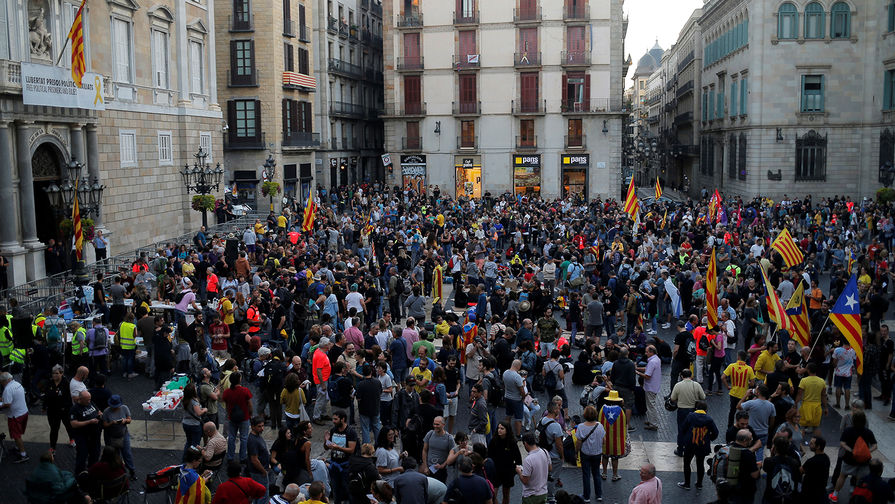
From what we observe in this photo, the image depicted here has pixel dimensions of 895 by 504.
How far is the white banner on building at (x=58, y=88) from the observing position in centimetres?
2173

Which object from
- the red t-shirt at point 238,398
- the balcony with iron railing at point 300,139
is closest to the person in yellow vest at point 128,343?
the red t-shirt at point 238,398

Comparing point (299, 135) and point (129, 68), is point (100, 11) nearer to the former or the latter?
point (129, 68)

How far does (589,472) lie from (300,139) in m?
39.4

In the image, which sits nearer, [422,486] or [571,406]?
[422,486]

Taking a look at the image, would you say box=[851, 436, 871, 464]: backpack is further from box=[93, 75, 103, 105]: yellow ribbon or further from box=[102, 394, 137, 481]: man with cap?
box=[93, 75, 103, 105]: yellow ribbon

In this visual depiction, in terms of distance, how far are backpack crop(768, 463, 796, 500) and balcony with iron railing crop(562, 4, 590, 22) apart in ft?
147

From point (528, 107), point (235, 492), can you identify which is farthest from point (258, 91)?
point (235, 492)

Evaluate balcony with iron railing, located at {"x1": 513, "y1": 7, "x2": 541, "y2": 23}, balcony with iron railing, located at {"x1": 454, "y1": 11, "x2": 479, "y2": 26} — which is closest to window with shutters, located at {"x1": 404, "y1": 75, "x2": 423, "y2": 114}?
balcony with iron railing, located at {"x1": 454, "y1": 11, "x2": 479, "y2": 26}

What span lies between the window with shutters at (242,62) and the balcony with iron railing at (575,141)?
Answer: 19437 millimetres

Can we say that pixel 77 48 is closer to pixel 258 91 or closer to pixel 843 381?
pixel 843 381

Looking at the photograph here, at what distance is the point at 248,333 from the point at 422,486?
817 cm

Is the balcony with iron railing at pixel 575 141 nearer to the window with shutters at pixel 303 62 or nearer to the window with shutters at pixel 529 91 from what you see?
the window with shutters at pixel 529 91

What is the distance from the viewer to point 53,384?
39.4 ft

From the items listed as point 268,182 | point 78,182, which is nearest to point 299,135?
point 268,182
